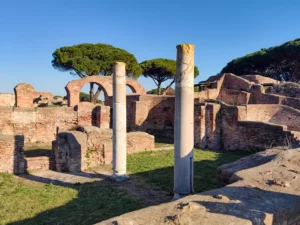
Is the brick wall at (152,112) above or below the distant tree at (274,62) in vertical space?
below

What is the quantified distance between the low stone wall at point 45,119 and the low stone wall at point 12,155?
390 cm

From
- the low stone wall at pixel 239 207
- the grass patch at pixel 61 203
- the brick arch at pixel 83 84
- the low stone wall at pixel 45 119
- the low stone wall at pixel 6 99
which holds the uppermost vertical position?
the brick arch at pixel 83 84

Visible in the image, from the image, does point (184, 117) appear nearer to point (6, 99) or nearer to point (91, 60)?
point (91, 60)

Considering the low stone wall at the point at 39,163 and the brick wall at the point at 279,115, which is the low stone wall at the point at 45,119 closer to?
the low stone wall at the point at 39,163

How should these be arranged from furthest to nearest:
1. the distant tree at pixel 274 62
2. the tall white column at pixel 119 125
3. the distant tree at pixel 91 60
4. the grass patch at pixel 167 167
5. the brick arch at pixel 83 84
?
the distant tree at pixel 274 62 → the distant tree at pixel 91 60 → the brick arch at pixel 83 84 → the tall white column at pixel 119 125 → the grass patch at pixel 167 167

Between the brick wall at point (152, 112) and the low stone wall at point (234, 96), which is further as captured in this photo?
the low stone wall at point (234, 96)

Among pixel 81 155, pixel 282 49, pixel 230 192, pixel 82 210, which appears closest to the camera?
pixel 230 192

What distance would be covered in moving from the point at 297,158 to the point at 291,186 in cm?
199

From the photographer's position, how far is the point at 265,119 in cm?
1628

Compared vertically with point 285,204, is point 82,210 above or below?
below

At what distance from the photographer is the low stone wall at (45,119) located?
15.0 m

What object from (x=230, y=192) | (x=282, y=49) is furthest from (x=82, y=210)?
(x=282, y=49)

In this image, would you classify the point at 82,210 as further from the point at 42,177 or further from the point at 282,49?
the point at 282,49

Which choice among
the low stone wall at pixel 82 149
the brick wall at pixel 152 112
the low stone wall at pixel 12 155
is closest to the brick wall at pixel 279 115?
the brick wall at pixel 152 112
